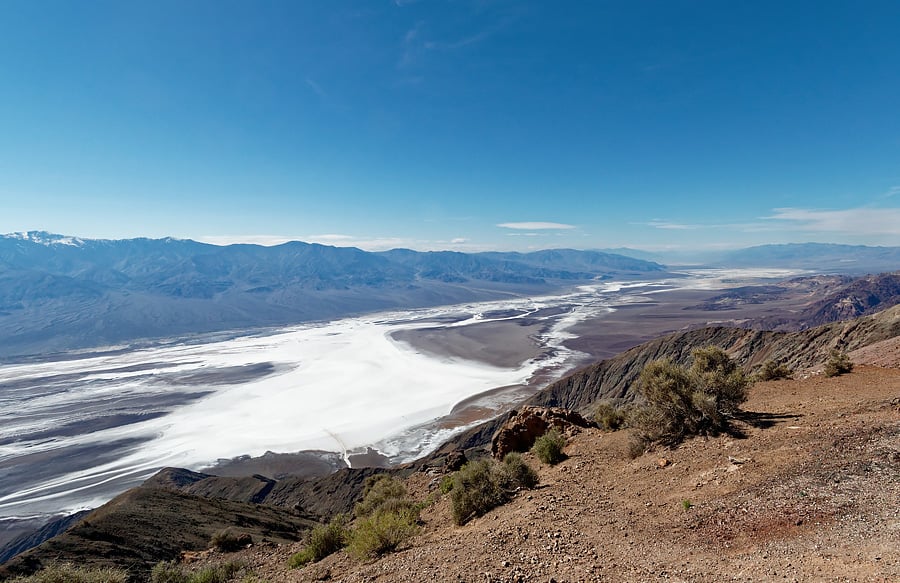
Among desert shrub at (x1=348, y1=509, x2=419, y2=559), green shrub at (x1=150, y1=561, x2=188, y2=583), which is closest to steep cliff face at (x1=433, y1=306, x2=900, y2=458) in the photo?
green shrub at (x1=150, y1=561, x2=188, y2=583)

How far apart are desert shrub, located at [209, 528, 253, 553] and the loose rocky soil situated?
7.15m

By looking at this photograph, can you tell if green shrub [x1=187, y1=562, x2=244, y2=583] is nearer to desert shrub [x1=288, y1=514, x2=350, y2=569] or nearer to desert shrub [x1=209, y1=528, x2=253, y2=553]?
desert shrub [x1=288, y1=514, x2=350, y2=569]

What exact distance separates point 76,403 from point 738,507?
292ft

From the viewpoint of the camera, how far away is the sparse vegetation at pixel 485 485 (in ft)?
30.7

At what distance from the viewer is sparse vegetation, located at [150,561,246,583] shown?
37.3 ft

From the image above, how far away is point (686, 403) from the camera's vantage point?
32.2ft

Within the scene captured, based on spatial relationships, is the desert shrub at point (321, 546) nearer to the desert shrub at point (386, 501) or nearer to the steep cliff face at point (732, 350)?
the desert shrub at point (386, 501)

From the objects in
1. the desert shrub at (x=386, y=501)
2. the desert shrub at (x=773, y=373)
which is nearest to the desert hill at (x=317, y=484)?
the desert shrub at (x=773, y=373)

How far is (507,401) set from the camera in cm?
5762

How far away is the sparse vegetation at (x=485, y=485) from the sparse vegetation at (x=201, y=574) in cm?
676

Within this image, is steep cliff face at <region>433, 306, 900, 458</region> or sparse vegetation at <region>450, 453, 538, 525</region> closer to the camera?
sparse vegetation at <region>450, 453, 538, 525</region>

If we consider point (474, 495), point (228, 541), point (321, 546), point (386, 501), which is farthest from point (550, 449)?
point (228, 541)

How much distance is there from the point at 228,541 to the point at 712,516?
55.2 feet

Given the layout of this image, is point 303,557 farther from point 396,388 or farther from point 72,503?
point 396,388
